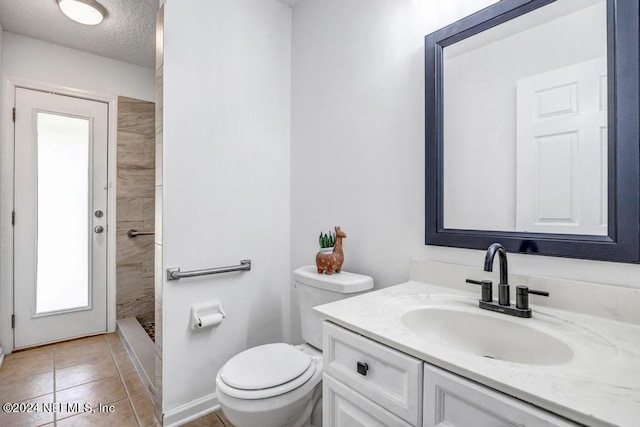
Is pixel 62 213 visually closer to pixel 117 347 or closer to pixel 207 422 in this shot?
pixel 117 347

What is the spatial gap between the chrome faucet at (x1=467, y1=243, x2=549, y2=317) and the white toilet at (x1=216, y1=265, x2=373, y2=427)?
0.56 m

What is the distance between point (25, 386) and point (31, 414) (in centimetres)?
38

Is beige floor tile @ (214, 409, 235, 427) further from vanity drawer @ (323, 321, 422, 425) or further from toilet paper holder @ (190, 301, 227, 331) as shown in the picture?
vanity drawer @ (323, 321, 422, 425)

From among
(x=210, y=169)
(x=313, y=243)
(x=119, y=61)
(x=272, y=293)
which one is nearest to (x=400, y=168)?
(x=313, y=243)

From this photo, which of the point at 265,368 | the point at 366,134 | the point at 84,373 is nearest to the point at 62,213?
the point at 84,373

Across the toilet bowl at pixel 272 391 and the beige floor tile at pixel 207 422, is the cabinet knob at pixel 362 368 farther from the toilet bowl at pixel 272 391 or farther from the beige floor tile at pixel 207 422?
the beige floor tile at pixel 207 422

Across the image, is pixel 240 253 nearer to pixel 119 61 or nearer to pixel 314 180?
pixel 314 180

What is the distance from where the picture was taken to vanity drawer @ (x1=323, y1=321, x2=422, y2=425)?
2.37 feet

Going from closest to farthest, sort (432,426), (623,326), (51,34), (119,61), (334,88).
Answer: (432,426) → (623,326) → (334,88) → (51,34) → (119,61)

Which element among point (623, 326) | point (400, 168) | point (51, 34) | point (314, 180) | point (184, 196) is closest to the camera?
point (623, 326)

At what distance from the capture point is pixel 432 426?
0.68m

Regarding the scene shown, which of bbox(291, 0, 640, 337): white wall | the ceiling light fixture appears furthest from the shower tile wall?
bbox(291, 0, 640, 337): white wall

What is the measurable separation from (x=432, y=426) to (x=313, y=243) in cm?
131

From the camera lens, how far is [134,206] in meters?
2.92
